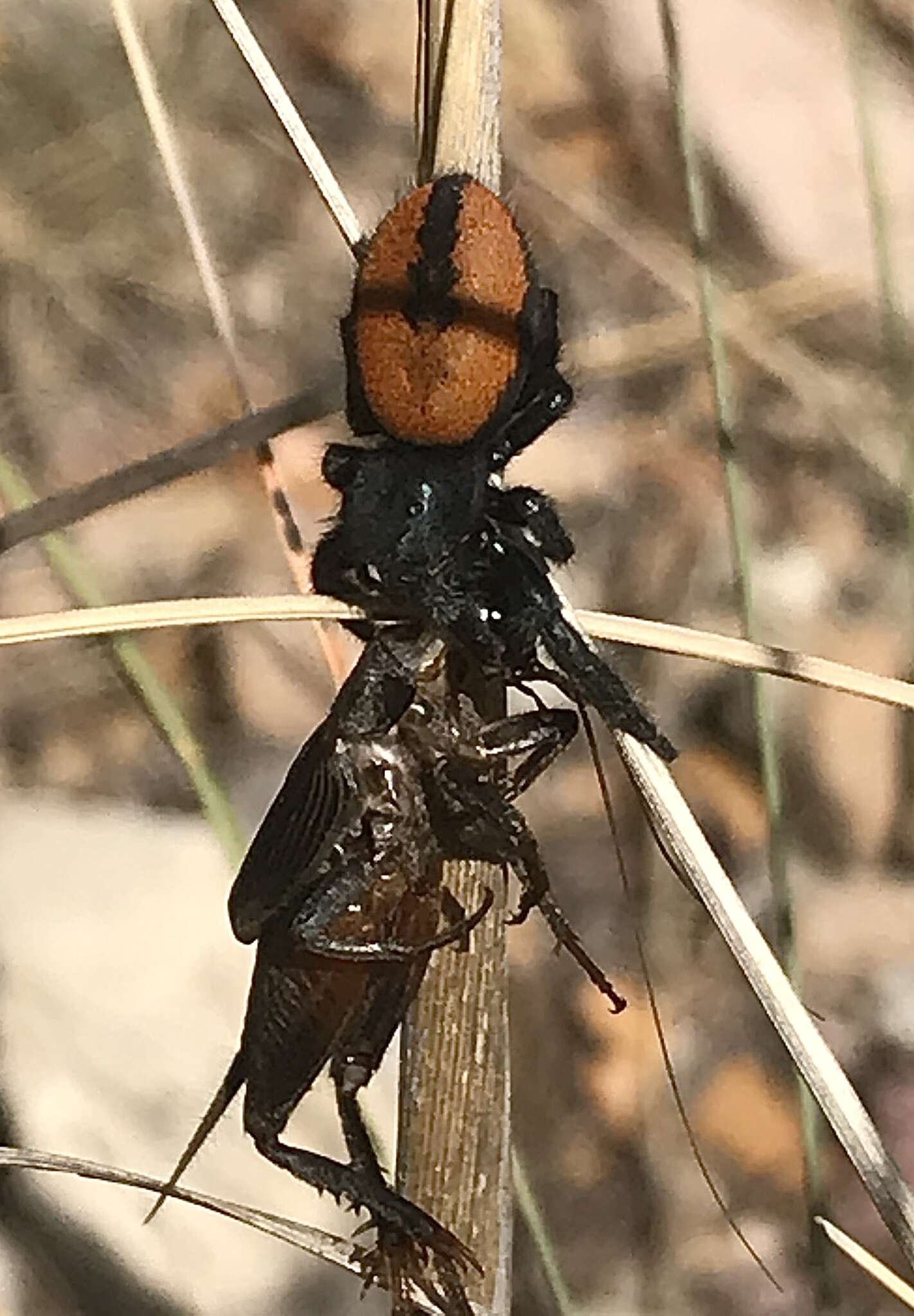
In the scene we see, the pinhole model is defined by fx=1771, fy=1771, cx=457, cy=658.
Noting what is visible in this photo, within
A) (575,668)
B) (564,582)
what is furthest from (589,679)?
(564,582)

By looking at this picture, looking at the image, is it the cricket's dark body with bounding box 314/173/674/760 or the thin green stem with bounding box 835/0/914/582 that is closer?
the cricket's dark body with bounding box 314/173/674/760

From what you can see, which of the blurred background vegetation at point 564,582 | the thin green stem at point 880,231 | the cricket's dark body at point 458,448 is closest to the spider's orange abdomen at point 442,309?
the cricket's dark body at point 458,448

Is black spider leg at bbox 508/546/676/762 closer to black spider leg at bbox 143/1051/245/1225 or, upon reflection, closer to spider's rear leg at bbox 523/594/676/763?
spider's rear leg at bbox 523/594/676/763

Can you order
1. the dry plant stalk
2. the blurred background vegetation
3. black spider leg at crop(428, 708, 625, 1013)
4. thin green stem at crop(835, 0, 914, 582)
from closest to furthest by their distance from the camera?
the dry plant stalk, black spider leg at crop(428, 708, 625, 1013), thin green stem at crop(835, 0, 914, 582), the blurred background vegetation

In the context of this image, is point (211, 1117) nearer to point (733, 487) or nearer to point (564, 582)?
point (733, 487)

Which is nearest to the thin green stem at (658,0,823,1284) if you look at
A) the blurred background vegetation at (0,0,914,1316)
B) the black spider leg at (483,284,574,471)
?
the black spider leg at (483,284,574,471)

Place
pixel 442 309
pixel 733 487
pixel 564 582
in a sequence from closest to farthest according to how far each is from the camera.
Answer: pixel 442 309
pixel 733 487
pixel 564 582
